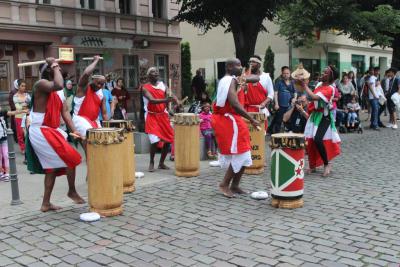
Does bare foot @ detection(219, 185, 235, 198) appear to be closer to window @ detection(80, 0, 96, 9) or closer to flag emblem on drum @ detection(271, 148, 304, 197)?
flag emblem on drum @ detection(271, 148, 304, 197)

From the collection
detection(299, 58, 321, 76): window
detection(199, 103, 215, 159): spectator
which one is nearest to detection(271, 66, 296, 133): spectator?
detection(199, 103, 215, 159): spectator

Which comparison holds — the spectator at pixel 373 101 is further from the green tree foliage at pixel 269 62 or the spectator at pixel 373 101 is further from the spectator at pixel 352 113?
the green tree foliage at pixel 269 62

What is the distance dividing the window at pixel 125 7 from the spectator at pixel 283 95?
13.5m

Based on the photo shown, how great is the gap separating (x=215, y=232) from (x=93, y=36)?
18.1m

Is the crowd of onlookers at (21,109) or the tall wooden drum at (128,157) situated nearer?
the tall wooden drum at (128,157)

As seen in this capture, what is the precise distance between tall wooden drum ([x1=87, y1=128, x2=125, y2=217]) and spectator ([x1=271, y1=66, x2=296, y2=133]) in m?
6.81

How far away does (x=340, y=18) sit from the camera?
19000mm


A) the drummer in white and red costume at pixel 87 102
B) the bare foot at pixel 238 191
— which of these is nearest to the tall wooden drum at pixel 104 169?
the drummer in white and red costume at pixel 87 102

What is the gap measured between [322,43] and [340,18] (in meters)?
14.0

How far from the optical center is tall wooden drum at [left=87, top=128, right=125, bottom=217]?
19.1ft

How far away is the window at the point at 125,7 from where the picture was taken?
78.2 ft

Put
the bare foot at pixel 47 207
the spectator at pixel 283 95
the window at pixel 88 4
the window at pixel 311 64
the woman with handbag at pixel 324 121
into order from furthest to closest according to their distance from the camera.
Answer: the window at pixel 311 64
the window at pixel 88 4
the spectator at pixel 283 95
the woman with handbag at pixel 324 121
the bare foot at pixel 47 207

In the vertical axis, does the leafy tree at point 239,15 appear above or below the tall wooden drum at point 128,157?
above

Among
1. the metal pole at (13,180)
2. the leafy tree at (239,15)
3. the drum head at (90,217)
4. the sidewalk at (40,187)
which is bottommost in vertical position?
the sidewalk at (40,187)
